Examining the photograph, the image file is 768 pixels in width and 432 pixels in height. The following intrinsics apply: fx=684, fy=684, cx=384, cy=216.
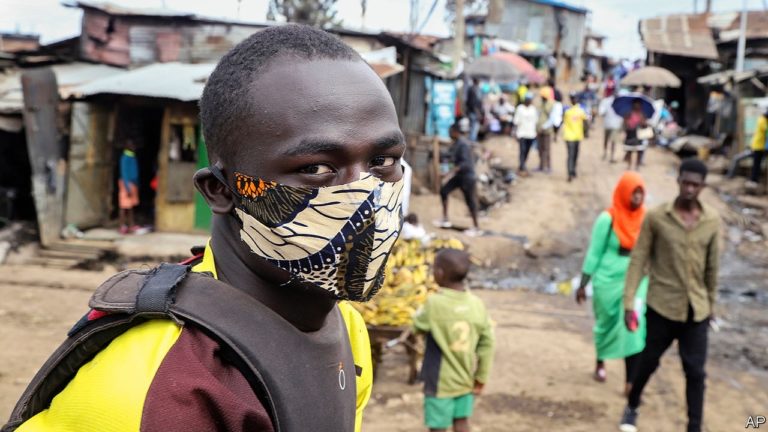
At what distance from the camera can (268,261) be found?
136 centimetres

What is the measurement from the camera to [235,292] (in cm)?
130

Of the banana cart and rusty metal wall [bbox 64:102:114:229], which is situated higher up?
rusty metal wall [bbox 64:102:114:229]

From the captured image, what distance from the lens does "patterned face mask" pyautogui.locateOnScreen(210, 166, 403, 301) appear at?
1.30 meters

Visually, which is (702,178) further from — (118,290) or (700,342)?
(118,290)

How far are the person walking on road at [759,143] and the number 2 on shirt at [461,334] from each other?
12.1m

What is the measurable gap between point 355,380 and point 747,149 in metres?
16.8

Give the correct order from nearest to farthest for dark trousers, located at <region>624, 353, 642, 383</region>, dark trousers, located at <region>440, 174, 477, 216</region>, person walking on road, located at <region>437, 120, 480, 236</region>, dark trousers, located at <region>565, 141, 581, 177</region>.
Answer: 1. dark trousers, located at <region>624, 353, 642, 383</region>
2. person walking on road, located at <region>437, 120, 480, 236</region>
3. dark trousers, located at <region>440, 174, 477, 216</region>
4. dark trousers, located at <region>565, 141, 581, 177</region>

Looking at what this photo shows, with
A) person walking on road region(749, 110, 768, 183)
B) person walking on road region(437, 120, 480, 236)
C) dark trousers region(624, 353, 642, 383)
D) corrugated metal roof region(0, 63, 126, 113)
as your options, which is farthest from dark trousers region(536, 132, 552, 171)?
dark trousers region(624, 353, 642, 383)

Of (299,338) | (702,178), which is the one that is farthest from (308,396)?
(702,178)

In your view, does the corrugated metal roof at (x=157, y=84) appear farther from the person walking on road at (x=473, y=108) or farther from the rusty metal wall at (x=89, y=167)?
the person walking on road at (x=473, y=108)

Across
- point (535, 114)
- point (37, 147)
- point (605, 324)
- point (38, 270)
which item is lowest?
point (38, 270)

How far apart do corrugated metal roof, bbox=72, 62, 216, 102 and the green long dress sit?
6.50m

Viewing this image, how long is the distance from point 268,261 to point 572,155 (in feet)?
47.6

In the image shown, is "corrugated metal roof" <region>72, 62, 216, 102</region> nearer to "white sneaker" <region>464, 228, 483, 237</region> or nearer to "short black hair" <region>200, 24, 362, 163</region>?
"white sneaker" <region>464, 228, 483, 237</region>
